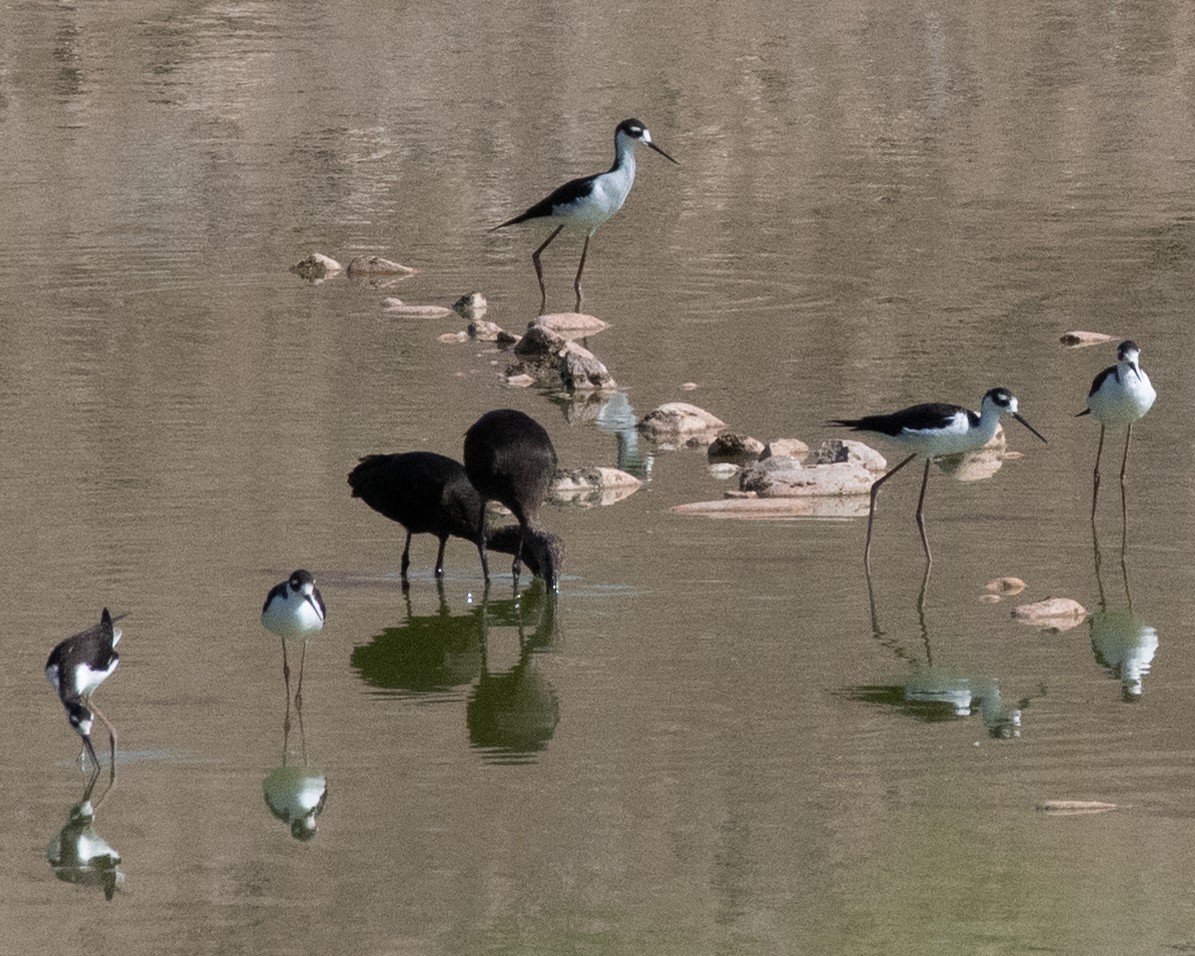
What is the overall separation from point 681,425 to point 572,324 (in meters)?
3.54

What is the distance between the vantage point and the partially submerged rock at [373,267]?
63.9 feet

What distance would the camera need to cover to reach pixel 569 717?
931 centimetres

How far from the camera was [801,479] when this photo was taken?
41.0ft

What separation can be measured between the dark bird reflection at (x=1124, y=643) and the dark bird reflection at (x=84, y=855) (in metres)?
4.15

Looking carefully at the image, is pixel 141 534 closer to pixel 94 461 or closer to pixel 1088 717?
pixel 94 461

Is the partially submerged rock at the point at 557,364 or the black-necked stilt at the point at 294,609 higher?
the black-necked stilt at the point at 294,609

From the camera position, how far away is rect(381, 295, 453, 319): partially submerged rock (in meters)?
17.9

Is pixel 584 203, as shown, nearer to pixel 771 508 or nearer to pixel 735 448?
pixel 735 448

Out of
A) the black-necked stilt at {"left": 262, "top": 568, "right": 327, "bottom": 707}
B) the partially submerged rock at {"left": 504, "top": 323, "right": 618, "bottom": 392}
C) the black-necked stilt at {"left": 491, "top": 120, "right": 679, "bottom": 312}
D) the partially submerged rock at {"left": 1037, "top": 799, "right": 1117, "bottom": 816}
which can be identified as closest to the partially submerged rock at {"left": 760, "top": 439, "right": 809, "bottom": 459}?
the partially submerged rock at {"left": 504, "top": 323, "right": 618, "bottom": 392}

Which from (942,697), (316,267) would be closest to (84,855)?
(942,697)

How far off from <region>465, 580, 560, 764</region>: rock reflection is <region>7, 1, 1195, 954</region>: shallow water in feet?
0.11

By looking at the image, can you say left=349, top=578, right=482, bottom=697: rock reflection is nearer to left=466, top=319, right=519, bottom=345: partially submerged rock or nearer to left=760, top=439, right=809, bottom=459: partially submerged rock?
left=760, top=439, right=809, bottom=459: partially submerged rock

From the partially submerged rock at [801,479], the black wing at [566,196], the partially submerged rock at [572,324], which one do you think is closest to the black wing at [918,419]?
the partially submerged rock at [801,479]

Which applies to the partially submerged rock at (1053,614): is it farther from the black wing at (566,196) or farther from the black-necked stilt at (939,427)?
the black wing at (566,196)
